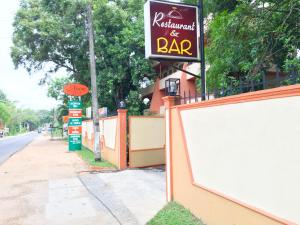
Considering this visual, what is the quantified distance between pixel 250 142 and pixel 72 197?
5.11 m

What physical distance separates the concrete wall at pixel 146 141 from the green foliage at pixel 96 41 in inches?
354

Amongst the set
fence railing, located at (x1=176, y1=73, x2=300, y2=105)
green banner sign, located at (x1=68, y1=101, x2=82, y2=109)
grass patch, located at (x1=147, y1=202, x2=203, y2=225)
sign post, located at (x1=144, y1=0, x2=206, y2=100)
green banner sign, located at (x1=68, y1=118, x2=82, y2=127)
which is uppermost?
sign post, located at (x1=144, y1=0, x2=206, y2=100)

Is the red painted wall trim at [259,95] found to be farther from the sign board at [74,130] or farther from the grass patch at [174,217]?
the sign board at [74,130]

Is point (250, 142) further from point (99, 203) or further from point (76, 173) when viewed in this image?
point (76, 173)

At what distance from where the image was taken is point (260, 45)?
724cm

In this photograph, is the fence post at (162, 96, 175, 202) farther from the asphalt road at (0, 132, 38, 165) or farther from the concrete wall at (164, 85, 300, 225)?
the asphalt road at (0, 132, 38, 165)

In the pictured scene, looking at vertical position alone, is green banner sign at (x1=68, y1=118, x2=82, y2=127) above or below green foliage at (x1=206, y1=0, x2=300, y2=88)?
below

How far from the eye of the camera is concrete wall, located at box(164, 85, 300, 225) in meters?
3.51

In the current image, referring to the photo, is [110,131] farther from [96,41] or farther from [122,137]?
[96,41]

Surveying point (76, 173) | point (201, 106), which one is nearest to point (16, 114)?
point (76, 173)

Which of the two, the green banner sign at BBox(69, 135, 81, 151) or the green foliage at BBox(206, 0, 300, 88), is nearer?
the green foliage at BBox(206, 0, 300, 88)

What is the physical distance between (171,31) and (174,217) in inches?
144

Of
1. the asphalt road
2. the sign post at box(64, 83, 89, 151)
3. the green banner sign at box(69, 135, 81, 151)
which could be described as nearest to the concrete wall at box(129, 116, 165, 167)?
the asphalt road

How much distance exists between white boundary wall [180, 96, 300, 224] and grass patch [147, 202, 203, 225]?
0.66 m
